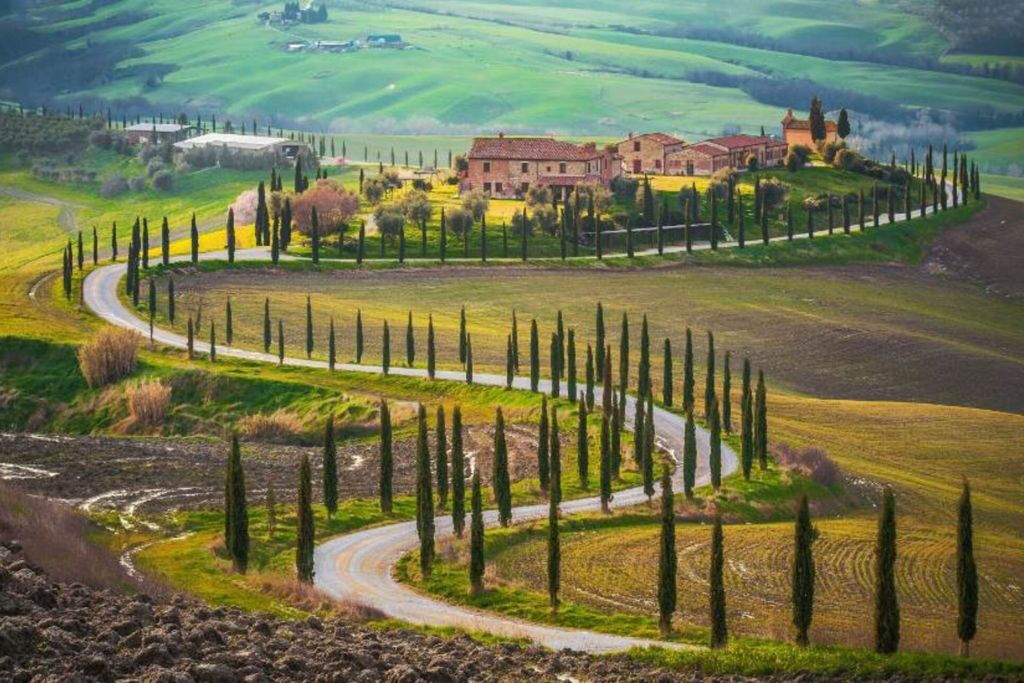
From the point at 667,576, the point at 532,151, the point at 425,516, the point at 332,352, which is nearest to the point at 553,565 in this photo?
the point at 667,576

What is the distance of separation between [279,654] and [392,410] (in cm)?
Result: 5818

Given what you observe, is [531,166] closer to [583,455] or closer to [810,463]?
[810,463]

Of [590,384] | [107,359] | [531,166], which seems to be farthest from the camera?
[531,166]

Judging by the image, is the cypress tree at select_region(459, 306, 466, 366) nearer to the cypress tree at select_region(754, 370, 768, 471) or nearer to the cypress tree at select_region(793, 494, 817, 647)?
the cypress tree at select_region(754, 370, 768, 471)

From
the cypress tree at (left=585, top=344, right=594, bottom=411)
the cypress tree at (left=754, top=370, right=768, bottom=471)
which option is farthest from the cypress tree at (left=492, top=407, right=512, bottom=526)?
the cypress tree at (left=585, top=344, right=594, bottom=411)

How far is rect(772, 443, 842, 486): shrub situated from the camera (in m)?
95.6

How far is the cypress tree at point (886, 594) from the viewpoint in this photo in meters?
63.6

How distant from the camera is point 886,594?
211 feet

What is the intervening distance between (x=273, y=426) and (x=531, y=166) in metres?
82.5

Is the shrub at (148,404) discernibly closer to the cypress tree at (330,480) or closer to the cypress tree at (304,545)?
the cypress tree at (330,480)

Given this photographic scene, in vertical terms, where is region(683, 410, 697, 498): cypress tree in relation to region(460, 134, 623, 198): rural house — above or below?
below

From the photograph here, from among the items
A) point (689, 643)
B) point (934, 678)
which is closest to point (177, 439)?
point (689, 643)

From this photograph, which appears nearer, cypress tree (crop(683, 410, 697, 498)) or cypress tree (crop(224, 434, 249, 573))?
cypress tree (crop(224, 434, 249, 573))

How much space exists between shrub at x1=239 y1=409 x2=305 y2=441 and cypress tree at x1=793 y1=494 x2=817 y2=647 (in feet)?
165
